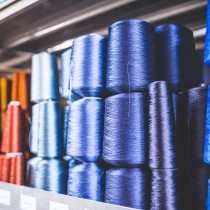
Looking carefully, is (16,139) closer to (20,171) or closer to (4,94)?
(20,171)

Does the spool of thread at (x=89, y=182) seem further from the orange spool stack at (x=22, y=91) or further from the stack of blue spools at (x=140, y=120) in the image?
the orange spool stack at (x=22, y=91)

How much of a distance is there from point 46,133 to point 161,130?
524 mm

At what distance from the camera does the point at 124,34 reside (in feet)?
2.89

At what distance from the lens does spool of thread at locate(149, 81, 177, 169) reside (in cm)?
77

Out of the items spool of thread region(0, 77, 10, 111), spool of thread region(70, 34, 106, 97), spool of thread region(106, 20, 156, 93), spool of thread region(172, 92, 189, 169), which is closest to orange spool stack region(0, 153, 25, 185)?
spool of thread region(0, 77, 10, 111)

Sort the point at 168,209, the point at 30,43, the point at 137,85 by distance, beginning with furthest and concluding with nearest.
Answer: the point at 30,43 < the point at 137,85 < the point at 168,209

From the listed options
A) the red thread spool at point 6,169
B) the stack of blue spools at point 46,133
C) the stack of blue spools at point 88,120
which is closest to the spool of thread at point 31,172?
the stack of blue spools at point 46,133

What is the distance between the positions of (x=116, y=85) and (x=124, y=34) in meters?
0.15

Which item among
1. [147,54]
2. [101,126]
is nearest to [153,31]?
[147,54]

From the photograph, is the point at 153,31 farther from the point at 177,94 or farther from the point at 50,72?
the point at 50,72

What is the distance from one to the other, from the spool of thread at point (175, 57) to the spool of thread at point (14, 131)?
2.25ft

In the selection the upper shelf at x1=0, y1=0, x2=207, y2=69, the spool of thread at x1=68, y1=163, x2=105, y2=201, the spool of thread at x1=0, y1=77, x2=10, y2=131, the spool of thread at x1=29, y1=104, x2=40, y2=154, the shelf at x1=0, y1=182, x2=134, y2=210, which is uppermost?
the upper shelf at x1=0, y1=0, x2=207, y2=69

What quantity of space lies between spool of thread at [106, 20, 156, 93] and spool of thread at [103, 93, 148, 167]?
33 millimetres

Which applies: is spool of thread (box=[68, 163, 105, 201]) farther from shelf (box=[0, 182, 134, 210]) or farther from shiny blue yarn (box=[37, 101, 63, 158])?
shiny blue yarn (box=[37, 101, 63, 158])
